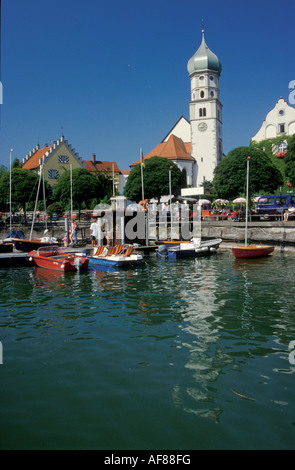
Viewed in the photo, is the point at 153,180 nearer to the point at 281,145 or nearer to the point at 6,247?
the point at 281,145

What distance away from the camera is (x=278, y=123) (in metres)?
72.9

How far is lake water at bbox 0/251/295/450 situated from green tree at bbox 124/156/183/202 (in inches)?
1992

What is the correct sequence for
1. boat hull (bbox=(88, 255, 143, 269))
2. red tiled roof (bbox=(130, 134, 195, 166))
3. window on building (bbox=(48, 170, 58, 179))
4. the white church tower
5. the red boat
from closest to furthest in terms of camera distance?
1. the red boat
2. boat hull (bbox=(88, 255, 143, 269))
3. red tiled roof (bbox=(130, 134, 195, 166))
4. window on building (bbox=(48, 170, 58, 179))
5. the white church tower

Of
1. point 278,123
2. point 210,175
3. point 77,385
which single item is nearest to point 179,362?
point 77,385

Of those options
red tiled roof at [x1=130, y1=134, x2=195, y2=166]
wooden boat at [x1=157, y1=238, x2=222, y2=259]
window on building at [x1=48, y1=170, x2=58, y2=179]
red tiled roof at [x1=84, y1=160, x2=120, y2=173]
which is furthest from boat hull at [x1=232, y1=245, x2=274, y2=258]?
red tiled roof at [x1=84, y1=160, x2=120, y2=173]

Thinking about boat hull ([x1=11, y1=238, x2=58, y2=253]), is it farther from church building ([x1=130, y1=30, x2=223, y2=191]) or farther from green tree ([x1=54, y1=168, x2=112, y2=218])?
church building ([x1=130, y1=30, x2=223, y2=191])

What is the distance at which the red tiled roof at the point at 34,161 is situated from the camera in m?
88.5

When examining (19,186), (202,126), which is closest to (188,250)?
(19,186)

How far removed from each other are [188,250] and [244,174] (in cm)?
2327

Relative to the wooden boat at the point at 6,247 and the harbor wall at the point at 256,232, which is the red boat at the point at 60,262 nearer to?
the wooden boat at the point at 6,247

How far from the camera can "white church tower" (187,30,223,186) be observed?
87000 millimetres

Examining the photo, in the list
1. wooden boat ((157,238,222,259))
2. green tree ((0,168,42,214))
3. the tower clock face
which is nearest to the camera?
wooden boat ((157,238,222,259))

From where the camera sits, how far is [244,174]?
47.6 metres
